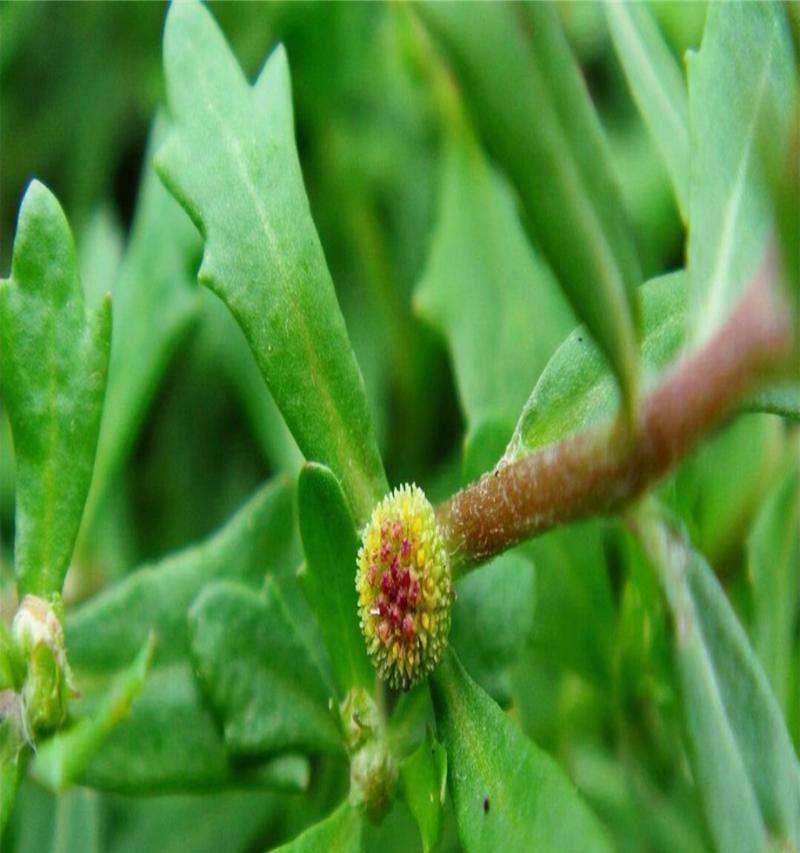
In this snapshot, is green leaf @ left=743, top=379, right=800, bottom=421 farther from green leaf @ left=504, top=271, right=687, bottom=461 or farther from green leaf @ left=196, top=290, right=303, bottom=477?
green leaf @ left=196, top=290, right=303, bottom=477

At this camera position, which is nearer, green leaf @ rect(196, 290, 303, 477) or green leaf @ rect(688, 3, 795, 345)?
green leaf @ rect(688, 3, 795, 345)

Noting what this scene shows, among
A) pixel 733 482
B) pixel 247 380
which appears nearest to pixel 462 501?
pixel 733 482

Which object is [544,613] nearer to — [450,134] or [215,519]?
[215,519]

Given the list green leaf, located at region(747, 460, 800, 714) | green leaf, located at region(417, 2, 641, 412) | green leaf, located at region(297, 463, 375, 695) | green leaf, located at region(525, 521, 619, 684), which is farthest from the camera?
green leaf, located at region(525, 521, 619, 684)

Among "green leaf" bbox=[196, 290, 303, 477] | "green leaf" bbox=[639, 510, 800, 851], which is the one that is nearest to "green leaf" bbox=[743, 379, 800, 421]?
"green leaf" bbox=[639, 510, 800, 851]

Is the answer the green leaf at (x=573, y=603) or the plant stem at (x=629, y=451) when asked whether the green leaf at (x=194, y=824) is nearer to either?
the green leaf at (x=573, y=603)

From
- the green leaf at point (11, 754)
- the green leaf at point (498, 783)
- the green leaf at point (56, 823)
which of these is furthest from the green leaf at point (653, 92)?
the green leaf at point (56, 823)
